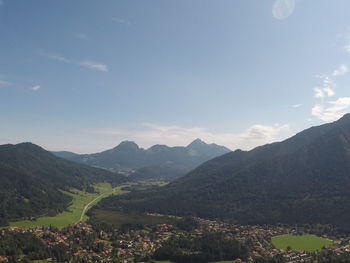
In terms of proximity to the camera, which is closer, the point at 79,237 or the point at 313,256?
the point at 313,256

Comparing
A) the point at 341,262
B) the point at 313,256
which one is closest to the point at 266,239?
the point at 313,256

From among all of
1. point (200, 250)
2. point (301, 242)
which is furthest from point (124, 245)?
point (301, 242)

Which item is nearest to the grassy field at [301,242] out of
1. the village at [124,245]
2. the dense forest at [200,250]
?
the village at [124,245]

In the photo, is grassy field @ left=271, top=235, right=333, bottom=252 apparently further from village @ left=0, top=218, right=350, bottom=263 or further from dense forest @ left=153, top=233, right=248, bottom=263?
dense forest @ left=153, top=233, right=248, bottom=263

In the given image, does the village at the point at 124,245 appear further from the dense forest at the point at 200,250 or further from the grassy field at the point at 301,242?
the dense forest at the point at 200,250

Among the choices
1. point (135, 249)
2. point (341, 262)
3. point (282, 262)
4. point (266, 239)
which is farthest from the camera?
point (266, 239)

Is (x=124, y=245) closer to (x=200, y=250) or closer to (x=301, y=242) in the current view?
(x=200, y=250)

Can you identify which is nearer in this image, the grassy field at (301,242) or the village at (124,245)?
the village at (124,245)

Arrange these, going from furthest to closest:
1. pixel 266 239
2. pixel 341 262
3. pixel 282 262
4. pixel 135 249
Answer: pixel 266 239
pixel 135 249
pixel 282 262
pixel 341 262

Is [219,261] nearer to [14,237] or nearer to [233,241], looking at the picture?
[233,241]
